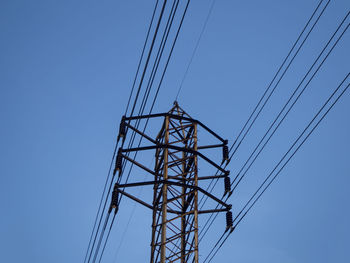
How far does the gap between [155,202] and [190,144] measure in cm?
288

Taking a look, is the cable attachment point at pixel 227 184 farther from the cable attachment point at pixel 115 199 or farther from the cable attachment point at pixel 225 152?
the cable attachment point at pixel 115 199

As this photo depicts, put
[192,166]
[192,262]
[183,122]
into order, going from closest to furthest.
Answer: [192,262]
[192,166]
[183,122]

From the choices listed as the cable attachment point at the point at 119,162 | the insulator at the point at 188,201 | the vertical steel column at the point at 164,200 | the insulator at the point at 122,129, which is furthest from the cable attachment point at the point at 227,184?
the insulator at the point at 122,129

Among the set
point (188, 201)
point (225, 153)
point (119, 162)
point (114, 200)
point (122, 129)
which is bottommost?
point (114, 200)

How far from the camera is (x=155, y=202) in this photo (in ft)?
51.3

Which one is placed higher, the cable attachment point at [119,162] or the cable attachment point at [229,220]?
the cable attachment point at [119,162]

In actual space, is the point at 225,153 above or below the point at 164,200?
above

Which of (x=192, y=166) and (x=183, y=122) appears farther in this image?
(x=183, y=122)

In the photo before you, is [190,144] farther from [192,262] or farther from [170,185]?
[192,262]

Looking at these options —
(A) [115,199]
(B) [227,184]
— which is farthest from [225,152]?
(A) [115,199]

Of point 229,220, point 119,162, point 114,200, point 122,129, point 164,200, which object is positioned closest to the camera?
point 164,200

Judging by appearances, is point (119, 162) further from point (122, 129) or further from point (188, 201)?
point (188, 201)

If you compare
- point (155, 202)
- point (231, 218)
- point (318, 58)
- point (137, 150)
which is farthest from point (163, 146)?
point (318, 58)

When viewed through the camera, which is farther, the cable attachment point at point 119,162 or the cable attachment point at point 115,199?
the cable attachment point at point 119,162
